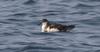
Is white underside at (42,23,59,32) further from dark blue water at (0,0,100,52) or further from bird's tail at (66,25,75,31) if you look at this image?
bird's tail at (66,25,75,31)

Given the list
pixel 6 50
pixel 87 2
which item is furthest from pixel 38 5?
pixel 6 50

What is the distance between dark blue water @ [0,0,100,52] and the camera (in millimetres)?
20297

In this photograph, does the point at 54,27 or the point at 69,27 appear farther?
the point at 54,27

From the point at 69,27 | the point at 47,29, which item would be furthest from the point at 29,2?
the point at 69,27

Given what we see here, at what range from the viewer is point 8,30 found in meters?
23.7

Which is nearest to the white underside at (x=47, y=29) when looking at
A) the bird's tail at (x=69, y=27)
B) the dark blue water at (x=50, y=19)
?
the dark blue water at (x=50, y=19)

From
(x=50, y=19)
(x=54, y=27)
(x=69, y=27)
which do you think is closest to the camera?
(x=69, y=27)

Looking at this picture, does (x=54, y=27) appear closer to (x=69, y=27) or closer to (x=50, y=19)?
(x=69, y=27)

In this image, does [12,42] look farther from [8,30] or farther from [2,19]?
[2,19]

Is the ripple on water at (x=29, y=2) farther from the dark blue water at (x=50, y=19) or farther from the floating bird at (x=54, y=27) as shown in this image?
the floating bird at (x=54, y=27)

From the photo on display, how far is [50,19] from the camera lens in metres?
26.6

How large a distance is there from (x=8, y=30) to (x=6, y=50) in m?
4.06

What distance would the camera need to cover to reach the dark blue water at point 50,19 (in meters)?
20.3

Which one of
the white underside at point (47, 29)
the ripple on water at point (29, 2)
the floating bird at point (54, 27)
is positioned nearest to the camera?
the floating bird at point (54, 27)
